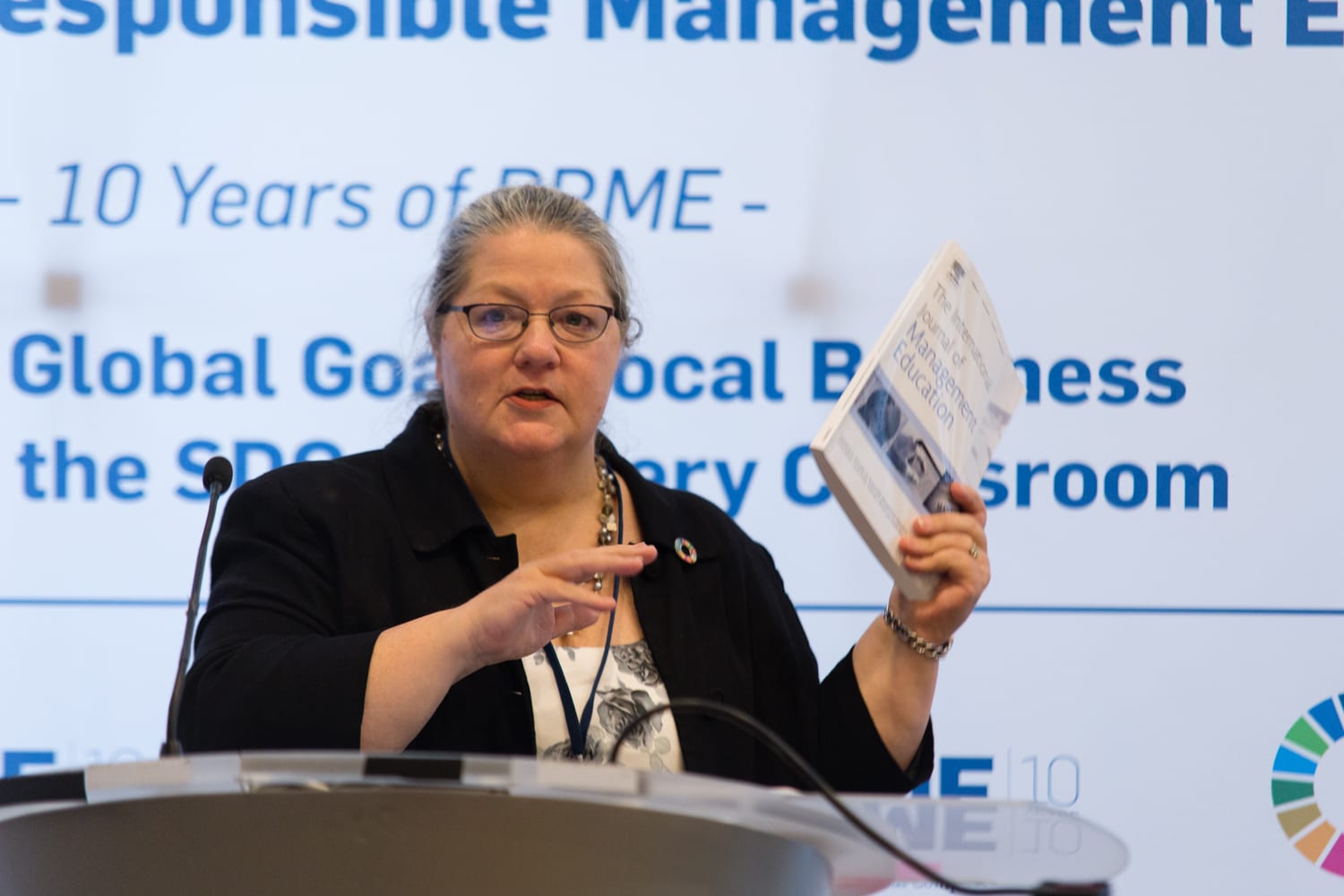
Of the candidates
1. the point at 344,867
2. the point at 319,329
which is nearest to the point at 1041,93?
the point at 319,329

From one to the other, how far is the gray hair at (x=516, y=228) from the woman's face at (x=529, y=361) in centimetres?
1

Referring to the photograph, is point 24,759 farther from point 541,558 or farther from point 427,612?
→ point 541,558

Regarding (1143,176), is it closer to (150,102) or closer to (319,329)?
(319,329)

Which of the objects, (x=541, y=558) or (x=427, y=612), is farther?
(x=427, y=612)

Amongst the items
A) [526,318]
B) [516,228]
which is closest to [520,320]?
[526,318]

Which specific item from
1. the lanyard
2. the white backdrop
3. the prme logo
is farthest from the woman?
the prme logo

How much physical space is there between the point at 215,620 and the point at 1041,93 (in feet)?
5.75

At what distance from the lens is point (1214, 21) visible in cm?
263

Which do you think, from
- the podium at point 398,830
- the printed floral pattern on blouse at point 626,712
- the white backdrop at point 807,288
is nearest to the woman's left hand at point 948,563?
the printed floral pattern on blouse at point 626,712

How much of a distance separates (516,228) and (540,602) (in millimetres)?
652

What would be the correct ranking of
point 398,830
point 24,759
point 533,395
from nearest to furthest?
point 398,830
point 533,395
point 24,759

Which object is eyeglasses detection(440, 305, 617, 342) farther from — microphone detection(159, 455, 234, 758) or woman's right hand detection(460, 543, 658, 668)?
woman's right hand detection(460, 543, 658, 668)

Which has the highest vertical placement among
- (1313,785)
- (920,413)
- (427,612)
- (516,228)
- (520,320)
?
(516,228)

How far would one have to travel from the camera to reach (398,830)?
89cm
